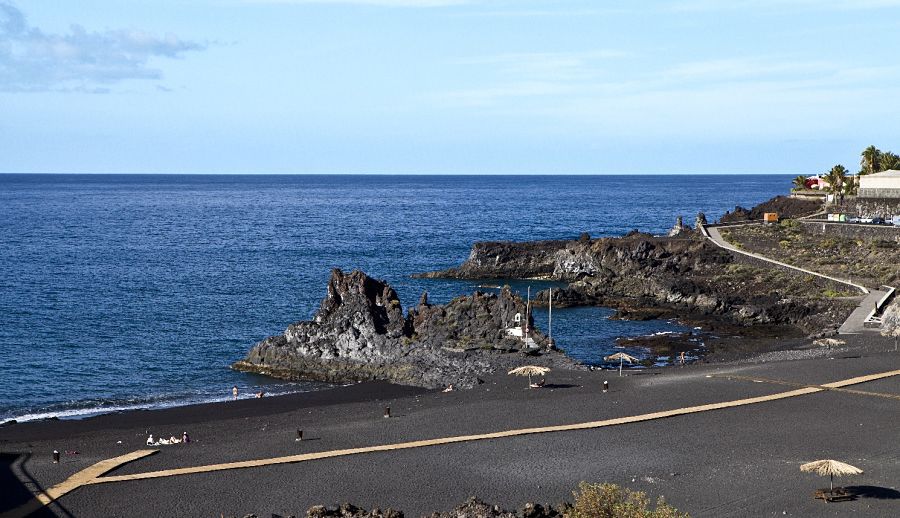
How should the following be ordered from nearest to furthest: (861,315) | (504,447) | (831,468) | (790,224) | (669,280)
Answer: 1. (831,468)
2. (504,447)
3. (861,315)
4. (669,280)
5. (790,224)

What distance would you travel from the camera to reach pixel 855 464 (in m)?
39.5

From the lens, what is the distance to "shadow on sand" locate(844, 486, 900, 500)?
3594 centimetres

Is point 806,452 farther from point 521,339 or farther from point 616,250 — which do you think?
point 616,250

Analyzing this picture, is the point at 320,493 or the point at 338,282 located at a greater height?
the point at 338,282

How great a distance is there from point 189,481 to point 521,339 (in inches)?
1096

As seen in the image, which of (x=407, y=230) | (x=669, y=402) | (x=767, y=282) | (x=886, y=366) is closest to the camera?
(x=669, y=402)

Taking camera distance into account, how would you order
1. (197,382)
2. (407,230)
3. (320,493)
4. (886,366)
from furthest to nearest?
1. (407,230)
2. (197,382)
3. (886,366)
4. (320,493)

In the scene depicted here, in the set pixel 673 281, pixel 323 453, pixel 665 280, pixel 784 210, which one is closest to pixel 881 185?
pixel 784 210

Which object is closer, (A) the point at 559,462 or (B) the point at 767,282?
(A) the point at 559,462

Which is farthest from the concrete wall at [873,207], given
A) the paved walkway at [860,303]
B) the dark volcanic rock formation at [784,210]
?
the paved walkway at [860,303]

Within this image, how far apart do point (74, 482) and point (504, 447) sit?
56.8ft

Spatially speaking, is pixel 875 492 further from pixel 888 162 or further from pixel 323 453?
pixel 888 162

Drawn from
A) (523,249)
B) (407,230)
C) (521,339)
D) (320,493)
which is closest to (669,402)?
(521,339)

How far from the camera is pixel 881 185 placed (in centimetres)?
11450
